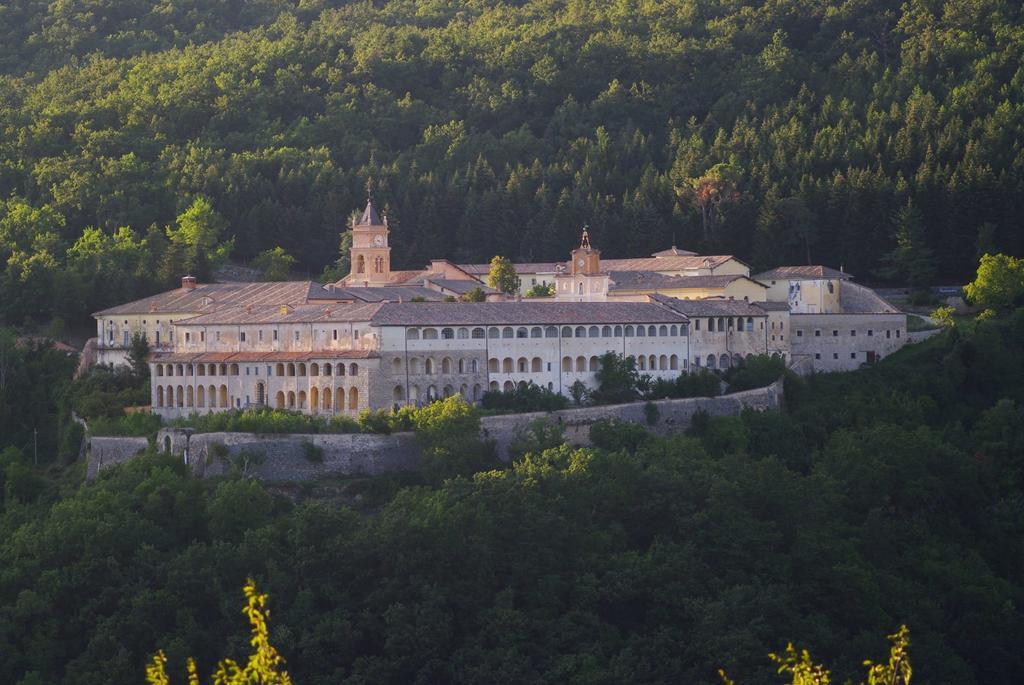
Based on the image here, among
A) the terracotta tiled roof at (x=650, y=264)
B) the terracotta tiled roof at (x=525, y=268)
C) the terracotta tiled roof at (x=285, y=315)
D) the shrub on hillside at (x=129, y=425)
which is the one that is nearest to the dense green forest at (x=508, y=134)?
the terracotta tiled roof at (x=650, y=264)

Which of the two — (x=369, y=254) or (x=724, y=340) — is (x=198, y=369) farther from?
(x=724, y=340)

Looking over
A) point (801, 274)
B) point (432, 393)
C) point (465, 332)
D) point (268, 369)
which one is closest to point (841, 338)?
point (801, 274)

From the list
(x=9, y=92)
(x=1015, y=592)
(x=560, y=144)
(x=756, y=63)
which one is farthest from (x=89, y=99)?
(x=1015, y=592)

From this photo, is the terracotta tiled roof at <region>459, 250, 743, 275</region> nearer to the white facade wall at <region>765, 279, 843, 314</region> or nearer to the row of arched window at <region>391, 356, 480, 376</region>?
the white facade wall at <region>765, 279, 843, 314</region>

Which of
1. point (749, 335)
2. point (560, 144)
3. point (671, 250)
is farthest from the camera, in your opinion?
point (560, 144)

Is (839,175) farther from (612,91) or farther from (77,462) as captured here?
(77,462)

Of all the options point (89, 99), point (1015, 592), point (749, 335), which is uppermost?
point (89, 99)
